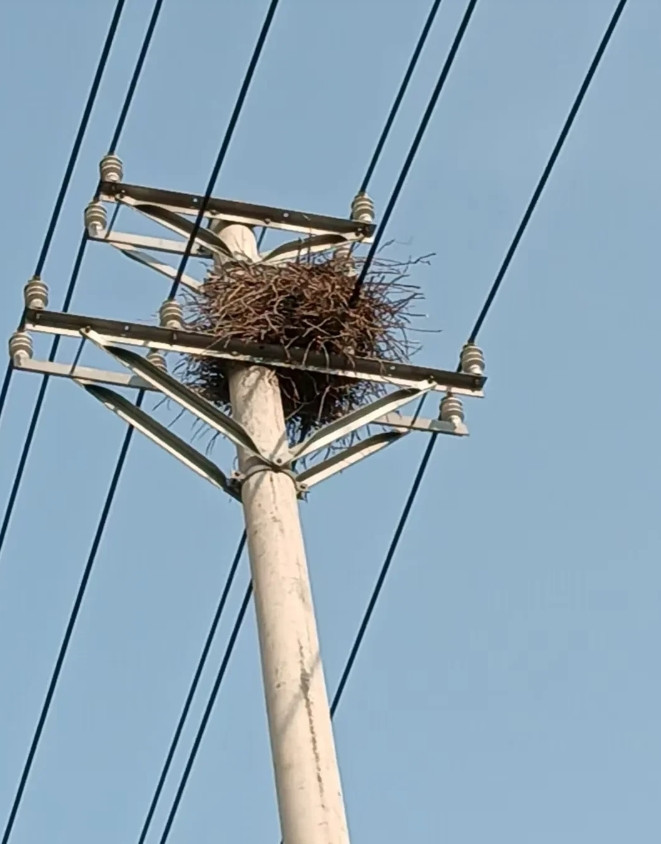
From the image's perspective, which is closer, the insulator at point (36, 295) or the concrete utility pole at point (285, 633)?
the concrete utility pole at point (285, 633)

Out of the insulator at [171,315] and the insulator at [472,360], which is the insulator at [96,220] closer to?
the insulator at [171,315]

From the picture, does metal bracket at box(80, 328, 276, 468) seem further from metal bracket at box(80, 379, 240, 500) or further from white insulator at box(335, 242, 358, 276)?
white insulator at box(335, 242, 358, 276)

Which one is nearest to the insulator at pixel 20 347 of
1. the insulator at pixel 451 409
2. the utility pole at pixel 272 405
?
the utility pole at pixel 272 405

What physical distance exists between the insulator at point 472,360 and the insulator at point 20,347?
1.61m

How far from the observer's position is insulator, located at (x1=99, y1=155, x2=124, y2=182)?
25.7ft

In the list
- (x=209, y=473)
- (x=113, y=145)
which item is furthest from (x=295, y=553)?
(x=113, y=145)

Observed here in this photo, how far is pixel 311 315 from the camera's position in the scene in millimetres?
7531

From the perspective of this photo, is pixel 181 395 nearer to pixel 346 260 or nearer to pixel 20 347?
pixel 20 347

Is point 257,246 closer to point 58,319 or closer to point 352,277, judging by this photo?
point 352,277

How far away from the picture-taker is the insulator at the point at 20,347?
718cm

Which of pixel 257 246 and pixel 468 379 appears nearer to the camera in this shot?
pixel 468 379

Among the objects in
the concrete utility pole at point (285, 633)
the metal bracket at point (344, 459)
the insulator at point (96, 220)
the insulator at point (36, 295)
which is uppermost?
the insulator at point (96, 220)

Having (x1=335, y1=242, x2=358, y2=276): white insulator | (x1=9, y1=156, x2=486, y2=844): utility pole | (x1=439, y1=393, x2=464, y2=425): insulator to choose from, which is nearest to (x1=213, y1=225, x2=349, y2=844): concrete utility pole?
(x1=9, y1=156, x2=486, y2=844): utility pole

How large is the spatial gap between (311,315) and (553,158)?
3.65 feet
